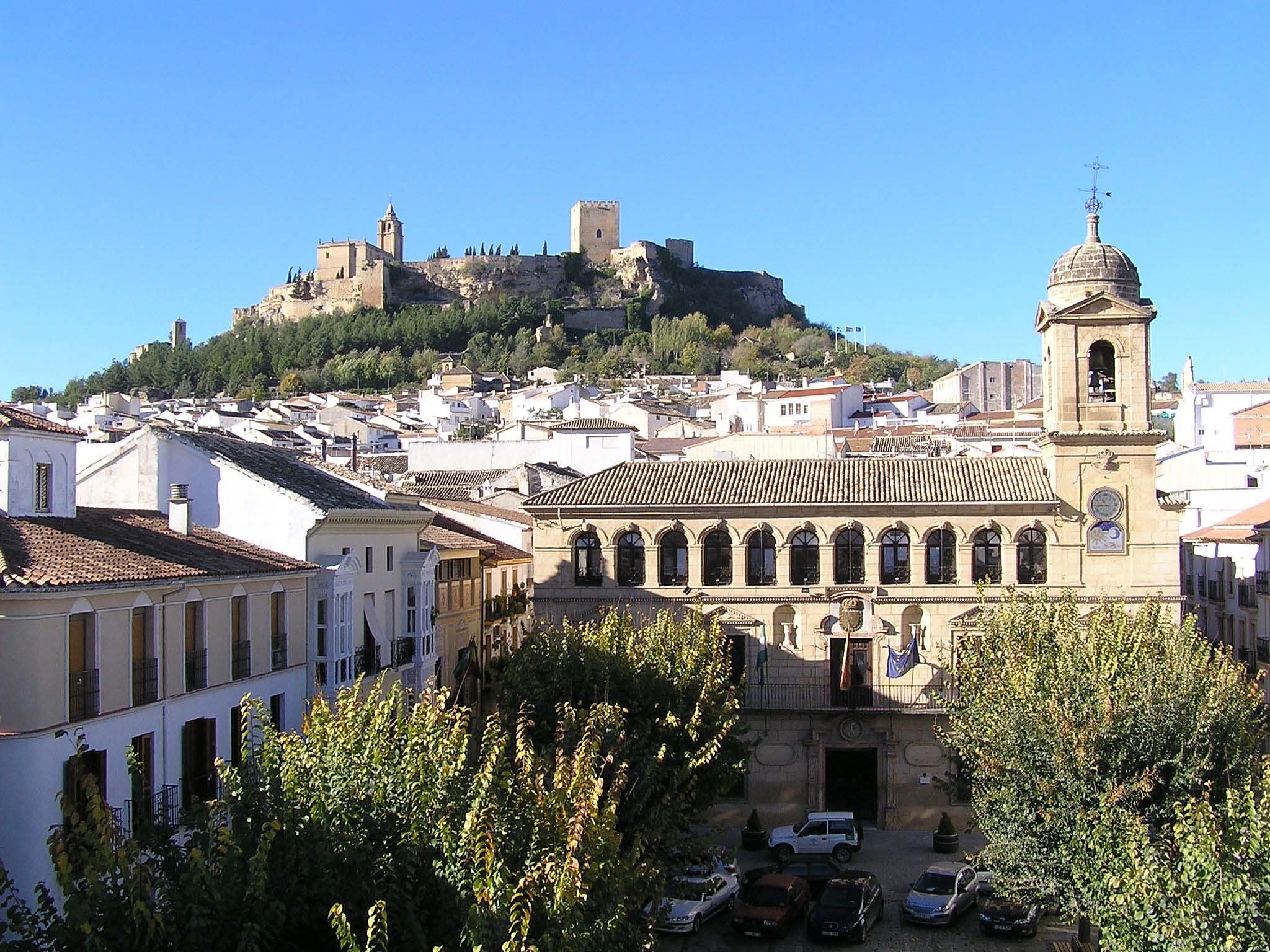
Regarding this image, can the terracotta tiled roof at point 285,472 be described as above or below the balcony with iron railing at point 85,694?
above

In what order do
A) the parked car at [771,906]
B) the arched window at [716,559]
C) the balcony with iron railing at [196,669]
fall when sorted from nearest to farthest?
the balcony with iron railing at [196,669], the parked car at [771,906], the arched window at [716,559]

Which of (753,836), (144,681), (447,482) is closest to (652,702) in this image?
(144,681)

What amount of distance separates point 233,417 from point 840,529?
8059cm

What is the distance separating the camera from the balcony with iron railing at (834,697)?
127 ft

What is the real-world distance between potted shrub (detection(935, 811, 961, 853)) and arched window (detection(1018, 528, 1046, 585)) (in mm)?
6940

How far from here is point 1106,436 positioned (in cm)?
3822

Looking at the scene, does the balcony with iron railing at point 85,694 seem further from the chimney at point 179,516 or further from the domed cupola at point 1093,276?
the domed cupola at point 1093,276

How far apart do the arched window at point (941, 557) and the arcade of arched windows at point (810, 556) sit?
0.02 metres

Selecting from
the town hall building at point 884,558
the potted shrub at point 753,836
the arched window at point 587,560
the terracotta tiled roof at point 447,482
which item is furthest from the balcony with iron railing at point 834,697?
the terracotta tiled roof at point 447,482

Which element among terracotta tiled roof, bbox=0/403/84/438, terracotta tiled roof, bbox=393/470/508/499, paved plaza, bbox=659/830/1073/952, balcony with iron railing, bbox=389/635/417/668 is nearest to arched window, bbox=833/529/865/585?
paved plaza, bbox=659/830/1073/952

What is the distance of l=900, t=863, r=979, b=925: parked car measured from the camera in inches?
1150

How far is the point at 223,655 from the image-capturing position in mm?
24703

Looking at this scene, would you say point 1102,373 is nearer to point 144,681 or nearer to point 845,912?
point 845,912

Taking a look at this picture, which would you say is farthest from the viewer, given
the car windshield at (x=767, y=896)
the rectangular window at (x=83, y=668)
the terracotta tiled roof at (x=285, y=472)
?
the terracotta tiled roof at (x=285, y=472)
